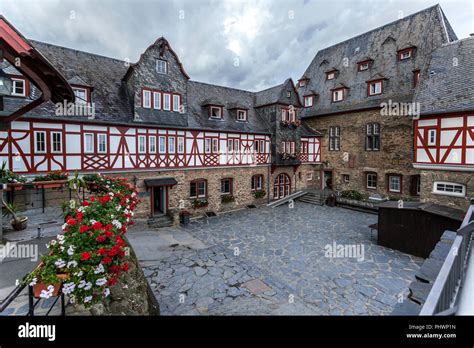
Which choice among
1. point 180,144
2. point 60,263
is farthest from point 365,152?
point 60,263

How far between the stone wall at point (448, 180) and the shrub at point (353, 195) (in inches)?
218

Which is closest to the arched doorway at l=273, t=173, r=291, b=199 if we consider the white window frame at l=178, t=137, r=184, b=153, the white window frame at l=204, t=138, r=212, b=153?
the white window frame at l=204, t=138, r=212, b=153

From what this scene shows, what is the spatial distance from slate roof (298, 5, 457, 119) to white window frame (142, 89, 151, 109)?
14404 millimetres

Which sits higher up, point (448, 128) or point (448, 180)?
point (448, 128)

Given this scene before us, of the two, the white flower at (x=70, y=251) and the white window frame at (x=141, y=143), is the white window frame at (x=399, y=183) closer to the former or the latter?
the white window frame at (x=141, y=143)

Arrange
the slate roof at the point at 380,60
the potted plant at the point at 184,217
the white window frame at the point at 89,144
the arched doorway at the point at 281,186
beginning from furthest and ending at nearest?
1. the arched doorway at the point at 281,186
2. the slate roof at the point at 380,60
3. the potted plant at the point at 184,217
4. the white window frame at the point at 89,144

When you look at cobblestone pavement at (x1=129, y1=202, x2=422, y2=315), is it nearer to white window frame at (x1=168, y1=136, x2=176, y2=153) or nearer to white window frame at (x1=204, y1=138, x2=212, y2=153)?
white window frame at (x1=168, y1=136, x2=176, y2=153)

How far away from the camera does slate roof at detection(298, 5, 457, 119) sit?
16500mm

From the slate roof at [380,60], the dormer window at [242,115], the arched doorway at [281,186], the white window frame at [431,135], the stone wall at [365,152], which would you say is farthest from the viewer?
the arched doorway at [281,186]

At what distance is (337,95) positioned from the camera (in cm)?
2034

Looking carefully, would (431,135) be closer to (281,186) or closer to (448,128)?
(448,128)

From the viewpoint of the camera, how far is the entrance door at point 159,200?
48.0 feet

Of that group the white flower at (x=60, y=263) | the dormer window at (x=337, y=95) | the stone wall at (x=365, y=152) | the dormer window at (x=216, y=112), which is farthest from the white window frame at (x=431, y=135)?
the white flower at (x=60, y=263)

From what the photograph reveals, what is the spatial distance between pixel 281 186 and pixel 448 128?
37.2ft
